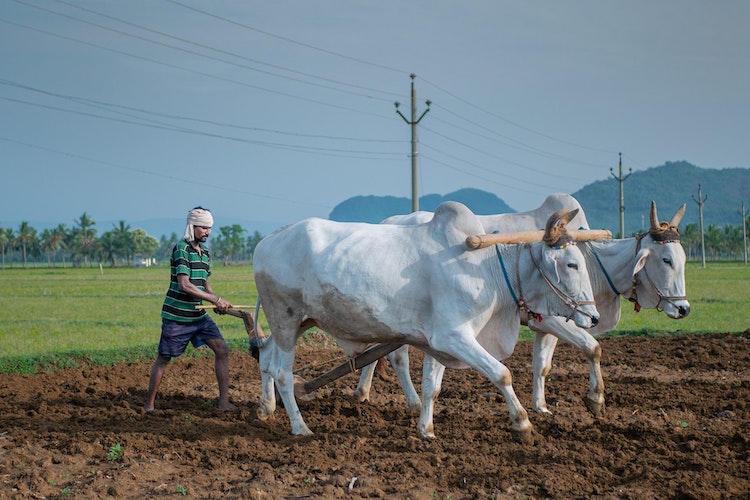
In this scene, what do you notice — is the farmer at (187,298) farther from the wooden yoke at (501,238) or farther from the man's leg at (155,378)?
the wooden yoke at (501,238)

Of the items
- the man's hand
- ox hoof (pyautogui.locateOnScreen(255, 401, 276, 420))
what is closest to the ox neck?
ox hoof (pyautogui.locateOnScreen(255, 401, 276, 420))

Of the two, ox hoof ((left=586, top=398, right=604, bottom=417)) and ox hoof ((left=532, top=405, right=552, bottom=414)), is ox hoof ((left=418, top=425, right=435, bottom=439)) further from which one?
ox hoof ((left=586, top=398, right=604, bottom=417))

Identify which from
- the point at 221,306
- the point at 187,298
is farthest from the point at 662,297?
the point at 187,298

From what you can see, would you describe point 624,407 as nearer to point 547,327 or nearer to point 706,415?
point 706,415

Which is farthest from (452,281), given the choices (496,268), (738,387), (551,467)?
(738,387)

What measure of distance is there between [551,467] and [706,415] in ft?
9.11

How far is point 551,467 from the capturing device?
18.4ft

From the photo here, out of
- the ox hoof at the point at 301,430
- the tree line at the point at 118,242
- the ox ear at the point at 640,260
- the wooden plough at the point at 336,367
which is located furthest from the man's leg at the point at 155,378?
the tree line at the point at 118,242

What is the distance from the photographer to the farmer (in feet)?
25.1

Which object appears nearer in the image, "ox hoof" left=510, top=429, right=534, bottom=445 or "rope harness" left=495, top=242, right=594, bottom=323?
"ox hoof" left=510, top=429, right=534, bottom=445

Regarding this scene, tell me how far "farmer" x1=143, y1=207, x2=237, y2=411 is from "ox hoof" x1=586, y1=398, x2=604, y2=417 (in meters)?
3.50

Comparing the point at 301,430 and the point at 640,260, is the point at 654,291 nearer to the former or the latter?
the point at 640,260

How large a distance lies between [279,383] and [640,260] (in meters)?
3.64

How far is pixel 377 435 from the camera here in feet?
22.9
